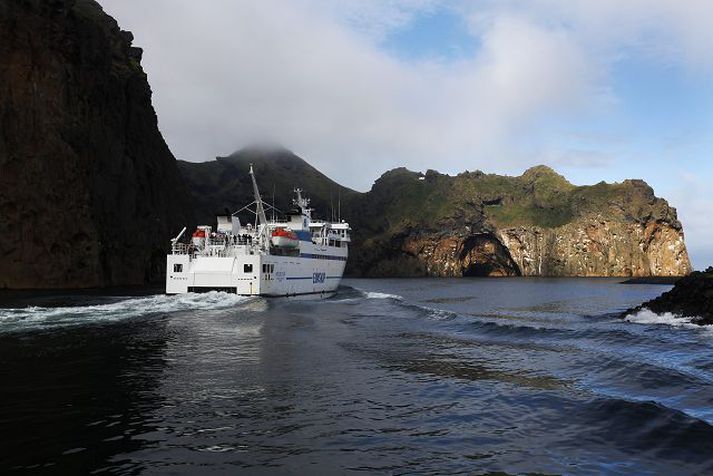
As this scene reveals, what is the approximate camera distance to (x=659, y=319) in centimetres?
4097

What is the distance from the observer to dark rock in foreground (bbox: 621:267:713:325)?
3838cm

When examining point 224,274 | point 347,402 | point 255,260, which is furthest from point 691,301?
point 224,274

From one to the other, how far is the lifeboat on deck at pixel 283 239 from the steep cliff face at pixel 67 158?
41731 millimetres

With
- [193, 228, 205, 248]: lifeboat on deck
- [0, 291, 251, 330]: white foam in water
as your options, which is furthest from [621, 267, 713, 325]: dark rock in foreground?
[193, 228, 205, 248]: lifeboat on deck

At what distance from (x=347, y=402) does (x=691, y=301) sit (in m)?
37.4

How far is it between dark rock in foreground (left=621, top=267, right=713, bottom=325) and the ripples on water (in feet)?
34.8

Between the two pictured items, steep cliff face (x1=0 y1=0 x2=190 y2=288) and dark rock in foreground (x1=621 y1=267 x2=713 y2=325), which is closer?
dark rock in foreground (x1=621 y1=267 x2=713 y2=325)

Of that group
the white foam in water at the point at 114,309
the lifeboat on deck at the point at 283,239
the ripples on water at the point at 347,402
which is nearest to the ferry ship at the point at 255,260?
the lifeboat on deck at the point at 283,239

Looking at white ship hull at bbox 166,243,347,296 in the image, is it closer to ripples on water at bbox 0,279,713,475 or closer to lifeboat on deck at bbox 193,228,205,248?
lifeboat on deck at bbox 193,228,205,248

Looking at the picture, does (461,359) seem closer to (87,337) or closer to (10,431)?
(10,431)

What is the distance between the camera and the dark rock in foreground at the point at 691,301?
126ft

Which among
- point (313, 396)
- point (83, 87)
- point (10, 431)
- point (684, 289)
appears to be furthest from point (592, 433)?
point (83, 87)

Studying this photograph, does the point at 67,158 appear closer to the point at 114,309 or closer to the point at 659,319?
the point at 114,309

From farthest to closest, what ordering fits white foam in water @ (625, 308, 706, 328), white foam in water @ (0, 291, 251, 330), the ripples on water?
white foam in water @ (625, 308, 706, 328)
white foam in water @ (0, 291, 251, 330)
the ripples on water
